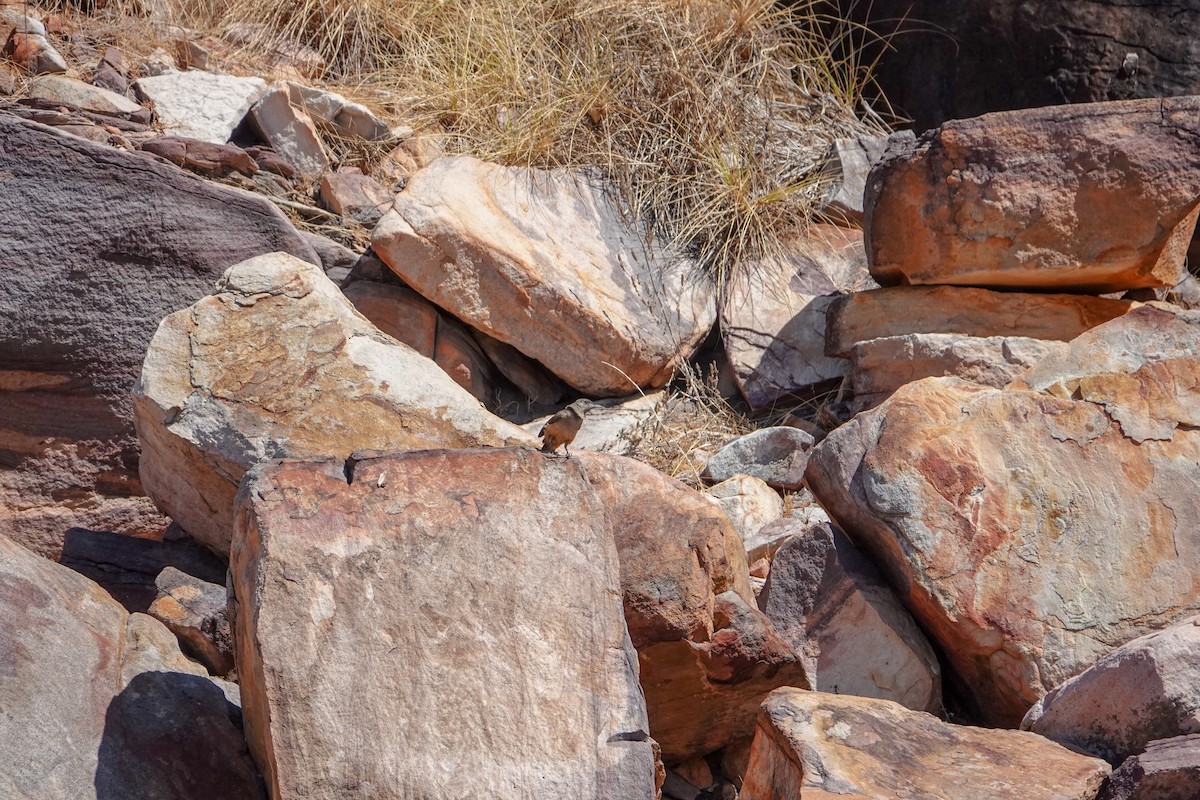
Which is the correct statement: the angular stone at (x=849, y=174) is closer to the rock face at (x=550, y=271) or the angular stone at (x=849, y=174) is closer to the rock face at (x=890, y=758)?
the rock face at (x=550, y=271)

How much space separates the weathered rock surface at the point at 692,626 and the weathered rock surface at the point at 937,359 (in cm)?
132

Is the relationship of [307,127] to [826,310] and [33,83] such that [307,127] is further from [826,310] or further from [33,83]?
[826,310]

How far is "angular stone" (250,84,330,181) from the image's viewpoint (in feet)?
17.2

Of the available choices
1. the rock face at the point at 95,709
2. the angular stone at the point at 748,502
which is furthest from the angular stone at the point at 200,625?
the angular stone at the point at 748,502

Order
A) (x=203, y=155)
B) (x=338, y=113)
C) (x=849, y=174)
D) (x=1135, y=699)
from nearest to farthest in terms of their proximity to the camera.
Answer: (x=1135, y=699) → (x=203, y=155) → (x=849, y=174) → (x=338, y=113)

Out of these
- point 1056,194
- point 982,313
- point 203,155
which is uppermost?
point 1056,194

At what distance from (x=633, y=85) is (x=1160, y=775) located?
4353 millimetres

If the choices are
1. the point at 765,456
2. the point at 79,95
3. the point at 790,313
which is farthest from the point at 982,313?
the point at 79,95

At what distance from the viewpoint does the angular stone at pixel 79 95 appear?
4945 mm

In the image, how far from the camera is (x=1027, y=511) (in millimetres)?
2916

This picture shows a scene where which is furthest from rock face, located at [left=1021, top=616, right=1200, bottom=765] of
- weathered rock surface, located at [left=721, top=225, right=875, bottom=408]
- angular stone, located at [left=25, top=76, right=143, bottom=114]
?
angular stone, located at [left=25, top=76, right=143, bottom=114]

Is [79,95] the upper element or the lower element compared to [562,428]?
lower

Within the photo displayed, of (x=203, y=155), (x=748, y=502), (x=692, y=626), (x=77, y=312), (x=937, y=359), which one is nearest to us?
(x=692, y=626)

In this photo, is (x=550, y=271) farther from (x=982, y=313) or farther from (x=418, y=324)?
(x=982, y=313)
